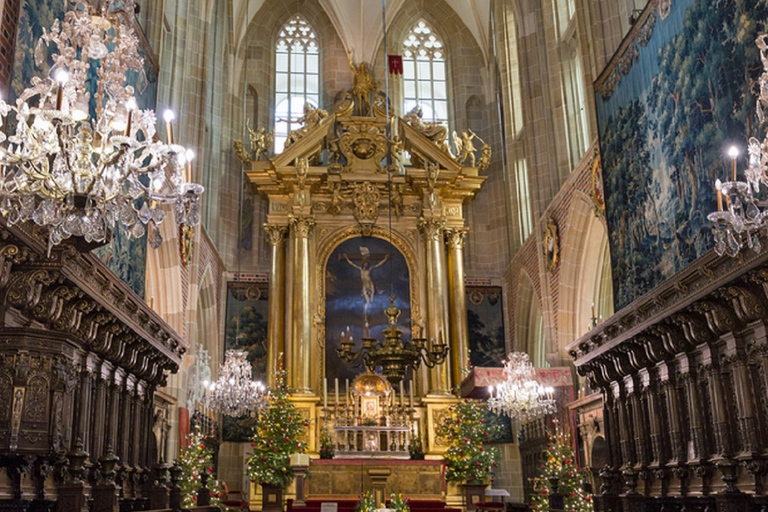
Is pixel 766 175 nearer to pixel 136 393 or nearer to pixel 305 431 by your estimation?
pixel 136 393

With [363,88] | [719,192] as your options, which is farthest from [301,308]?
[719,192]

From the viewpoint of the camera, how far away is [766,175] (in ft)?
20.5

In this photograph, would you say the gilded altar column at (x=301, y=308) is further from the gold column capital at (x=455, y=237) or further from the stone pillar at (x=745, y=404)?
the stone pillar at (x=745, y=404)

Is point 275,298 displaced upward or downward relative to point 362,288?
downward

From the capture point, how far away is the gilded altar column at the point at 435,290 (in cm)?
1880

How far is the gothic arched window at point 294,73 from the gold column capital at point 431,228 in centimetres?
524

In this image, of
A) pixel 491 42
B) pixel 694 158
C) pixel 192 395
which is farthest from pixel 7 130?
pixel 491 42

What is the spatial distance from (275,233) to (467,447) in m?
7.08

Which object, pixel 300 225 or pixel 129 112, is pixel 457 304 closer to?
pixel 300 225

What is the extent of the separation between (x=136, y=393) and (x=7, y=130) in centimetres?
414

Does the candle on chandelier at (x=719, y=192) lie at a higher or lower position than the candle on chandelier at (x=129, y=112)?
lower

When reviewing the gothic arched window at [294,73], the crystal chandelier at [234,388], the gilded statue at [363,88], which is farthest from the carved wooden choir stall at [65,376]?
the gothic arched window at [294,73]

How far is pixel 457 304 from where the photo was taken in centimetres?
1964

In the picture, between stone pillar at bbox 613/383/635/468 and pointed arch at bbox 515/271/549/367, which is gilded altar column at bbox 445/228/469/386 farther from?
stone pillar at bbox 613/383/635/468
